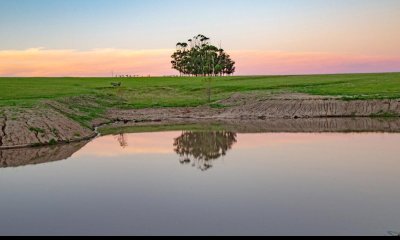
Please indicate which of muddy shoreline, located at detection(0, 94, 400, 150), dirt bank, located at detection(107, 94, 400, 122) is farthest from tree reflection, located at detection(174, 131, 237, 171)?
dirt bank, located at detection(107, 94, 400, 122)

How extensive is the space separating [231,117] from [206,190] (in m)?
30.0

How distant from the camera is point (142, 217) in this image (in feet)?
42.6

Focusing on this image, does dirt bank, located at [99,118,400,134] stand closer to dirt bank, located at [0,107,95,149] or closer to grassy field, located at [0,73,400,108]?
dirt bank, located at [0,107,95,149]

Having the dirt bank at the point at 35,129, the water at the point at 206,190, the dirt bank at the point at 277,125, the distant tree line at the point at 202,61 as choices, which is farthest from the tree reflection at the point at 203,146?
the distant tree line at the point at 202,61

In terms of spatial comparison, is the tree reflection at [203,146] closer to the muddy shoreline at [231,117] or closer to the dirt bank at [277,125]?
the dirt bank at [277,125]

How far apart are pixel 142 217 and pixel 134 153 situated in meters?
12.5

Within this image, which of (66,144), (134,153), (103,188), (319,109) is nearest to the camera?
(103,188)

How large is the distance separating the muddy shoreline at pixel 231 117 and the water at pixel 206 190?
311 centimetres

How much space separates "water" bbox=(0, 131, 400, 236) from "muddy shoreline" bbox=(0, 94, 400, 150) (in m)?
3.11

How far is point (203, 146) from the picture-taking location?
27516 mm

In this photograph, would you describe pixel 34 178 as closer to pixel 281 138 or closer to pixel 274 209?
pixel 274 209

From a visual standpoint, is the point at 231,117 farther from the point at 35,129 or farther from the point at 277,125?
the point at 35,129

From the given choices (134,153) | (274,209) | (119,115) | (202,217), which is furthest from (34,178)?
(119,115)

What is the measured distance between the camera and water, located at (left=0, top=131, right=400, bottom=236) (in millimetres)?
12188
